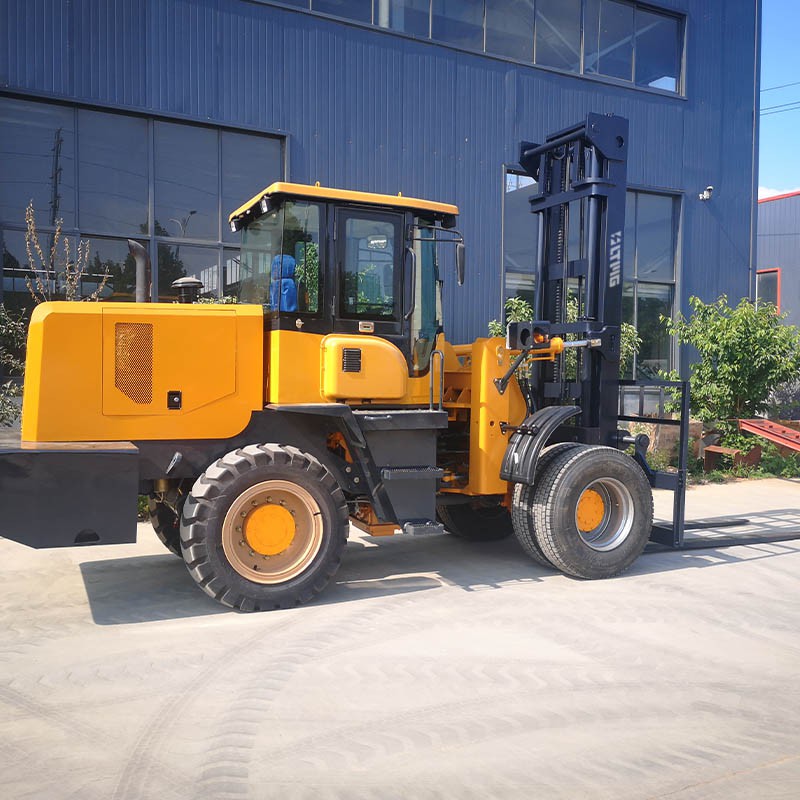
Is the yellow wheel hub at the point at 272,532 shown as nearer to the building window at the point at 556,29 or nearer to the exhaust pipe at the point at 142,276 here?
the exhaust pipe at the point at 142,276

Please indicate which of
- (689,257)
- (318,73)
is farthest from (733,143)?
(318,73)

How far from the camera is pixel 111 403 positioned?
583 centimetres

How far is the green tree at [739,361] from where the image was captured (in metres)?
13.2

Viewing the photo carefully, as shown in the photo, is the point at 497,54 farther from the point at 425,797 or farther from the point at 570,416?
the point at 425,797

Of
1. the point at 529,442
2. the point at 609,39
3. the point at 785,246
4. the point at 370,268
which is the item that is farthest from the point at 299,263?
the point at 785,246

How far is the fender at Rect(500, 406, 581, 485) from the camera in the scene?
6652mm

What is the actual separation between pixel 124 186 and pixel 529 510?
26.6 feet

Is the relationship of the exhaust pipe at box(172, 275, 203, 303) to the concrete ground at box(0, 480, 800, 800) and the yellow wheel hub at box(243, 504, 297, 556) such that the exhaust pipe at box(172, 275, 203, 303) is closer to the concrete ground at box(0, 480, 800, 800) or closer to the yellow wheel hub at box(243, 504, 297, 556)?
the yellow wheel hub at box(243, 504, 297, 556)

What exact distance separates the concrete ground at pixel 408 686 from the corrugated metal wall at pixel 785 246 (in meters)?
25.1

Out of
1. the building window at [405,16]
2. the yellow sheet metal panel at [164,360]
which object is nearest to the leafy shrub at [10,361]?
the yellow sheet metal panel at [164,360]

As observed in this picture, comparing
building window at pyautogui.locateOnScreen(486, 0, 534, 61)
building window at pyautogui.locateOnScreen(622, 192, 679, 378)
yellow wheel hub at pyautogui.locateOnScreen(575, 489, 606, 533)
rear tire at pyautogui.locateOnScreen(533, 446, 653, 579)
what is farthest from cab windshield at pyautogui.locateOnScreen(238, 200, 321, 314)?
building window at pyautogui.locateOnScreen(622, 192, 679, 378)

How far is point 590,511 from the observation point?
23.1 feet

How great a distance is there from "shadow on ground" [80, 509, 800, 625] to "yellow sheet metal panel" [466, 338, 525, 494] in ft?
2.58

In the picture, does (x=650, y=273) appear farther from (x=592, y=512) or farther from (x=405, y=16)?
(x=592, y=512)
